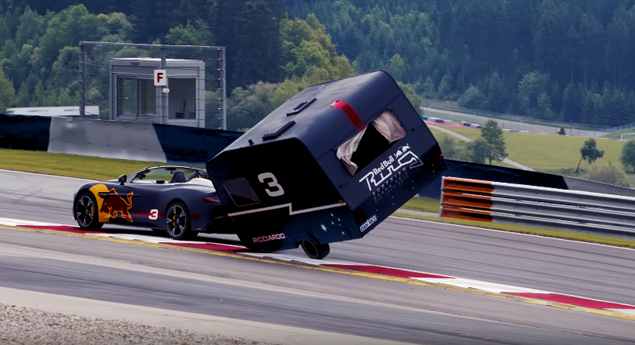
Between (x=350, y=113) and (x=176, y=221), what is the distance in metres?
3.35

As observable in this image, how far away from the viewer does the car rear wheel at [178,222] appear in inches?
546

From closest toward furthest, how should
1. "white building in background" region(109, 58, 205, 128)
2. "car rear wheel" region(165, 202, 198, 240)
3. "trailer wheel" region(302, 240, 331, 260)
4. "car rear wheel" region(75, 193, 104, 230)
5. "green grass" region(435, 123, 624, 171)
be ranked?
1. "trailer wheel" region(302, 240, 331, 260)
2. "car rear wheel" region(165, 202, 198, 240)
3. "car rear wheel" region(75, 193, 104, 230)
4. "white building in background" region(109, 58, 205, 128)
5. "green grass" region(435, 123, 624, 171)

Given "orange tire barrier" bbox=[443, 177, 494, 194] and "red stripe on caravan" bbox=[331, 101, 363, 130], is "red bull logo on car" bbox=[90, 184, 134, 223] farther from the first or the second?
"orange tire barrier" bbox=[443, 177, 494, 194]

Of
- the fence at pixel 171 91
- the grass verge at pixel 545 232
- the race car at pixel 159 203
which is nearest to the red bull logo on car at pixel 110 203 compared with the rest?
the race car at pixel 159 203

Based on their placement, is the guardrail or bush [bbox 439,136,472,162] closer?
the guardrail

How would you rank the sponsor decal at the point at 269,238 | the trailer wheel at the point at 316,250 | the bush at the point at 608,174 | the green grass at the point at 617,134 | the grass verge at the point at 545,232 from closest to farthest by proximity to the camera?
1. the sponsor decal at the point at 269,238
2. the trailer wheel at the point at 316,250
3. the grass verge at the point at 545,232
4. the bush at the point at 608,174
5. the green grass at the point at 617,134

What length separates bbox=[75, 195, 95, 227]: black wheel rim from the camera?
1502cm

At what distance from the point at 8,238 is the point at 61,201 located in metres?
5.45

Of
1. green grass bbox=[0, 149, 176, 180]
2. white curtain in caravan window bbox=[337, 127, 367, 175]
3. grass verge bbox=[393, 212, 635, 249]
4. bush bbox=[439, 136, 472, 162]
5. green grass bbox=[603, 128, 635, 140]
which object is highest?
white curtain in caravan window bbox=[337, 127, 367, 175]

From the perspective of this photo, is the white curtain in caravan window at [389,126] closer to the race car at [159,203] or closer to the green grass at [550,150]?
the race car at [159,203]

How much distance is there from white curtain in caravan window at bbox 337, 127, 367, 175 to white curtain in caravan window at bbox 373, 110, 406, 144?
50cm

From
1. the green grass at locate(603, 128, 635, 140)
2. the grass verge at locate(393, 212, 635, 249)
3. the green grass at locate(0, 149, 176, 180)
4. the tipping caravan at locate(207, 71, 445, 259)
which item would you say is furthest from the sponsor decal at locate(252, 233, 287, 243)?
the green grass at locate(603, 128, 635, 140)

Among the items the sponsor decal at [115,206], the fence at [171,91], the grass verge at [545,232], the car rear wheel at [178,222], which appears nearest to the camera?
the car rear wheel at [178,222]

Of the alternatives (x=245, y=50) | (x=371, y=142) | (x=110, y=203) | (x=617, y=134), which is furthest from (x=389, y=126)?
(x=617, y=134)
